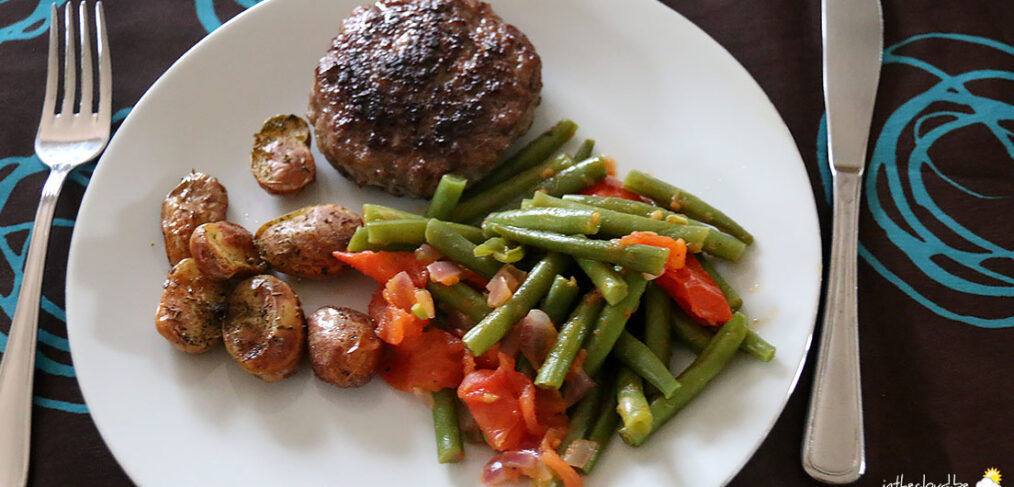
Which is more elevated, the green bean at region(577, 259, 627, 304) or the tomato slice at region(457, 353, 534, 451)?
the green bean at region(577, 259, 627, 304)

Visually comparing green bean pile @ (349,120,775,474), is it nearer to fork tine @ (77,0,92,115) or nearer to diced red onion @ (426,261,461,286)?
diced red onion @ (426,261,461,286)

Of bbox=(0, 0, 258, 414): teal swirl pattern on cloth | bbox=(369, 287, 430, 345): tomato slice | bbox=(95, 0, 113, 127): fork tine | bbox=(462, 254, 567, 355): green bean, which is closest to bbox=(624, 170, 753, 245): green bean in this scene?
bbox=(462, 254, 567, 355): green bean

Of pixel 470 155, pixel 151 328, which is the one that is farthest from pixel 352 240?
pixel 151 328

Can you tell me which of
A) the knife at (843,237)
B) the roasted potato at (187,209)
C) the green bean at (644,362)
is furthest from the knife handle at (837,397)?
the roasted potato at (187,209)

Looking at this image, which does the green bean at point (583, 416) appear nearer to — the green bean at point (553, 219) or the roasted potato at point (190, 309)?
the green bean at point (553, 219)

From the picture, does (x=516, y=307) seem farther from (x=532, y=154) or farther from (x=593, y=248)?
(x=532, y=154)

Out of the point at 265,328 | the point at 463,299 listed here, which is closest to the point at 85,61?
the point at 265,328
